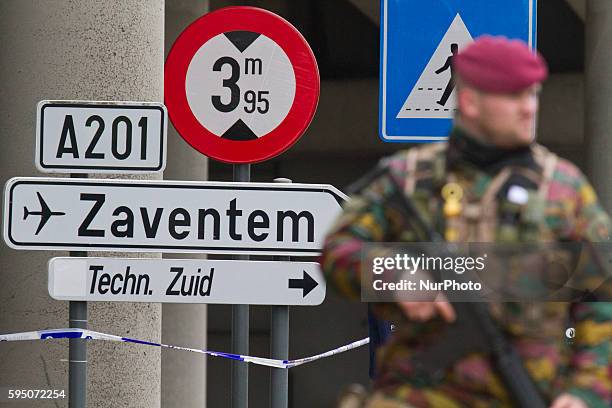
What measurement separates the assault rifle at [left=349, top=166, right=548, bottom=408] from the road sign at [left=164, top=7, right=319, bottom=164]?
3.52m

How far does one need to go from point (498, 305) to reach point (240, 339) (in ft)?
11.6

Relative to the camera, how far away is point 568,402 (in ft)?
8.96

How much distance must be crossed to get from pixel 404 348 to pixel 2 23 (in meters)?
4.71

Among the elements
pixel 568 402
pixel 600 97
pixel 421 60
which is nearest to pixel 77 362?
pixel 421 60

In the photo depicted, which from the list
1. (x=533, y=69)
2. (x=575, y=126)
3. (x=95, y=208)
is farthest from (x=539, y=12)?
(x=533, y=69)

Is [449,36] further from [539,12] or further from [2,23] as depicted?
[539,12]

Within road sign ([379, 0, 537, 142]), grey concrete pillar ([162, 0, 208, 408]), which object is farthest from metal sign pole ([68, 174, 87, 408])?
grey concrete pillar ([162, 0, 208, 408])

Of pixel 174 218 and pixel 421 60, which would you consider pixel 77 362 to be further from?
pixel 421 60

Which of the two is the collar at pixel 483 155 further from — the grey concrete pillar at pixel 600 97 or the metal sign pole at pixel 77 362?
the grey concrete pillar at pixel 600 97

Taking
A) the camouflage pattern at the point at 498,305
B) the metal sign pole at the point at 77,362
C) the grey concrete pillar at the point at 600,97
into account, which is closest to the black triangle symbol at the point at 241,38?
the metal sign pole at the point at 77,362

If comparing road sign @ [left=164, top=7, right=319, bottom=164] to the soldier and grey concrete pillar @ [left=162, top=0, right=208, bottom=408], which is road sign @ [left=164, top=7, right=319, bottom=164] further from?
grey concrete pillar @ [left=162, top=0, right=208, bottom=408]

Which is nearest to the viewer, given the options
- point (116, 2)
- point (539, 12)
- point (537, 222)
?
point (537, 222)

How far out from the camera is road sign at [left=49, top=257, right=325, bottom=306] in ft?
19.9

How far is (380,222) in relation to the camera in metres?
2.87
